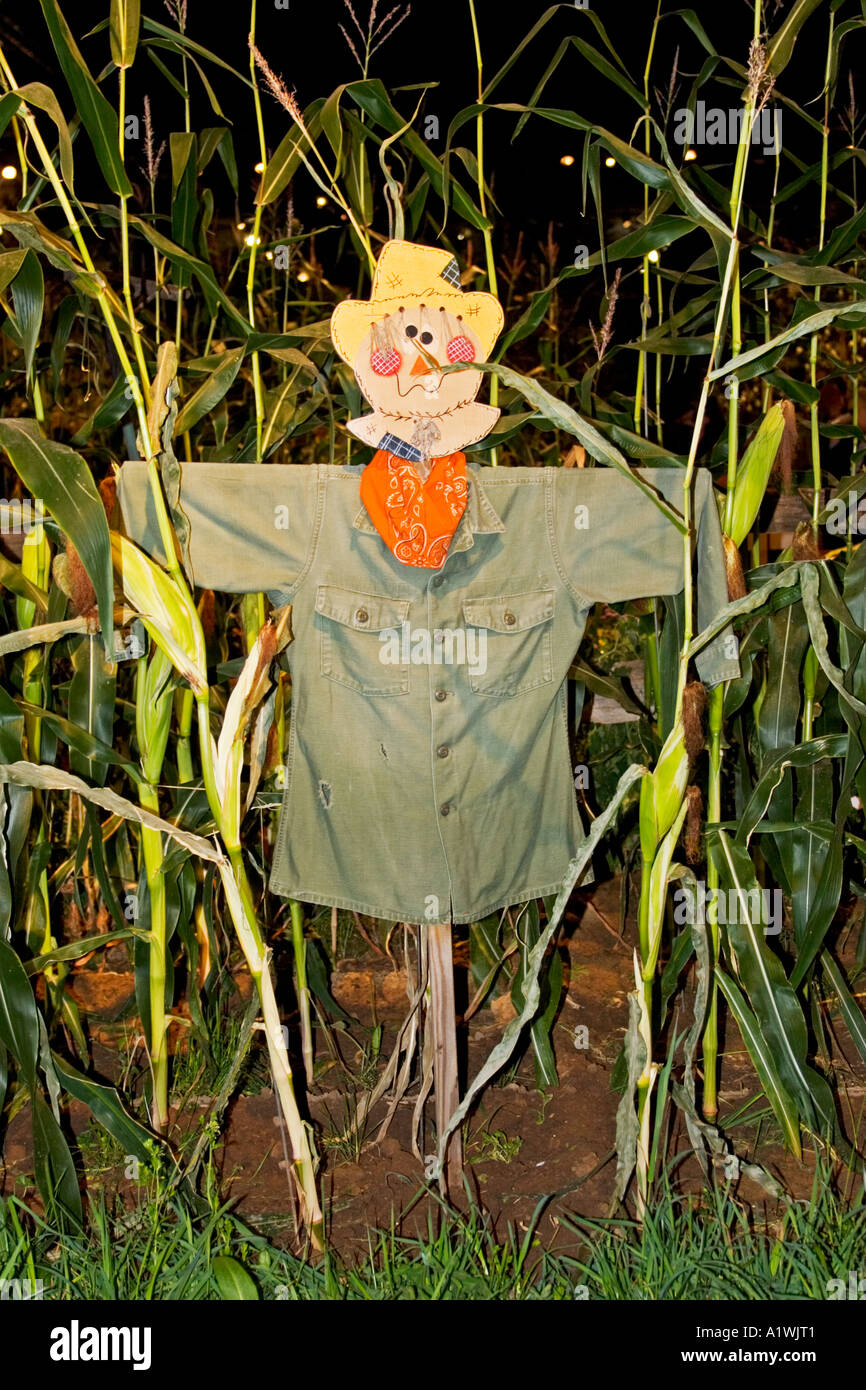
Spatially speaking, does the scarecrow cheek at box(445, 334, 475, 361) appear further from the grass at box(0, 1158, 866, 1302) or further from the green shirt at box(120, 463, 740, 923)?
the grass at box(0, 1158, 866, 1302)

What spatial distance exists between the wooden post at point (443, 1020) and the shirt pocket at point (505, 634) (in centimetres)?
33

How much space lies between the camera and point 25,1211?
1533 mm

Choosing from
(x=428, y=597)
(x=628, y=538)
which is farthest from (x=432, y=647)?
→ (x=628, y=538)

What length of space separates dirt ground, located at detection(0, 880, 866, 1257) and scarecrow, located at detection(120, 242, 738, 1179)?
19 cm

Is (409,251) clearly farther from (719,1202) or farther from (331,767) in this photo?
(719,1202)

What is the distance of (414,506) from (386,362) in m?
0.18

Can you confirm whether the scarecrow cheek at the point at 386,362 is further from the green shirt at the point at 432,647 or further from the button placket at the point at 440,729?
the button placket at the point at 440,729

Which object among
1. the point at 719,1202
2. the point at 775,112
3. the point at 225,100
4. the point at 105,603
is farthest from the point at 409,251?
the point at 225,100

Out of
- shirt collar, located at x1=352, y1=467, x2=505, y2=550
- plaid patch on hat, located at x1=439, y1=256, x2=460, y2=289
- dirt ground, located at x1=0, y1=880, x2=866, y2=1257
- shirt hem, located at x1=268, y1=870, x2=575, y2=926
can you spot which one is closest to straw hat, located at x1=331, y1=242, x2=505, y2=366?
plaid patch on hat, located at x1=439, y1=256, x2=460, y2=289

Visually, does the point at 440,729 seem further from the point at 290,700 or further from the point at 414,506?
the point at 290,700

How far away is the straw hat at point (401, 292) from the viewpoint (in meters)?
1.34

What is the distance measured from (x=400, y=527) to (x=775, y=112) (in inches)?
36.8

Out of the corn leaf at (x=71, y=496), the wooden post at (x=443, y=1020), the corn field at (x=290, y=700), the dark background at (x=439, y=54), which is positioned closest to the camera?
the corn leaf at (x=71, y=496)

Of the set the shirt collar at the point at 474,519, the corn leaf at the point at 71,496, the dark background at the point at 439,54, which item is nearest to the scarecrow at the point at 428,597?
the shirt collar at the point at 474,519
